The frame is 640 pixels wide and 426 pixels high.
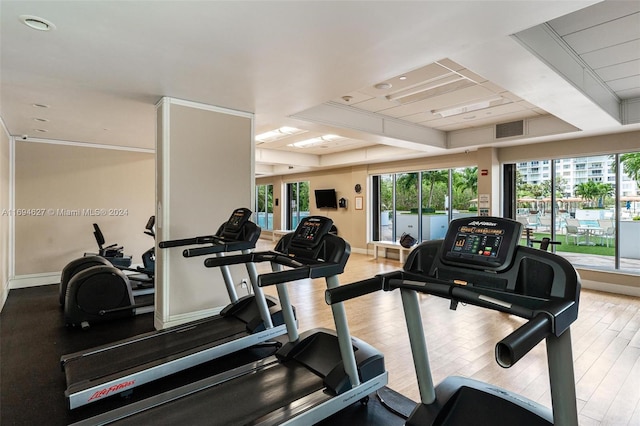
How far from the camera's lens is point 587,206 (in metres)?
6.14

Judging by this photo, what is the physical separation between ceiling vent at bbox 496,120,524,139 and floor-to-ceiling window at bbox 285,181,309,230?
277 inches

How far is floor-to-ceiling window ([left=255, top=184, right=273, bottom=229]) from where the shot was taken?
1373 cm

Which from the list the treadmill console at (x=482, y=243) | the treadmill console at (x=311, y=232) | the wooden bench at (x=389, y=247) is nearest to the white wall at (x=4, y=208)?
the treadmill console at (x=311, y=232)

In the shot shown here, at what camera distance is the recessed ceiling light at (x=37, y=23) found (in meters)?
2.12

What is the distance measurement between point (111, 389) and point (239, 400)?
0.96 meters

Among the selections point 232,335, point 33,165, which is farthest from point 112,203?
point 232,335

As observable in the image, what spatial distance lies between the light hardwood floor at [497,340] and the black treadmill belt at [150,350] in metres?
1.09

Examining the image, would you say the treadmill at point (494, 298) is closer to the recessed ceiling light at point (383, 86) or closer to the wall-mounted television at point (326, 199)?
the recessed ceiling light at point (383, 86)

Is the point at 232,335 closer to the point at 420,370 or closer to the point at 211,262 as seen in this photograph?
the point at 211,262

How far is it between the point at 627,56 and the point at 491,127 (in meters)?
2.73

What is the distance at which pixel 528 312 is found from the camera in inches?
51.4

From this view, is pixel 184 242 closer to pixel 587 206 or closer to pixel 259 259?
pixel 259 259

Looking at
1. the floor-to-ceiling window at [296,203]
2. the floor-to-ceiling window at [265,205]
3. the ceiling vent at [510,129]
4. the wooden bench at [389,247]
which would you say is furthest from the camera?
the floor-to-ceiling window at [265,205]

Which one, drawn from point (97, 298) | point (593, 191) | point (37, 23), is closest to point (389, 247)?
point (593, 191)
